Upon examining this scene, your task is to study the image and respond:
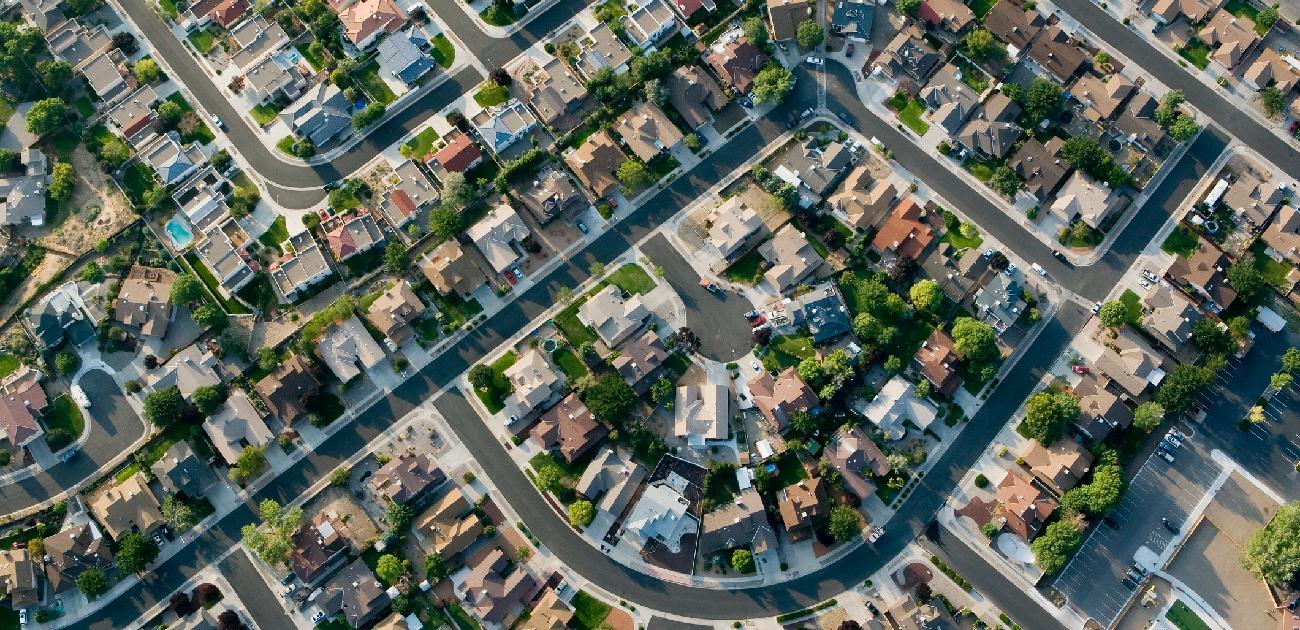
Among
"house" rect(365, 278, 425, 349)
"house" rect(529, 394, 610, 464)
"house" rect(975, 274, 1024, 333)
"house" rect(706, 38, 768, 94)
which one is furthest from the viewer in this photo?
"house" rect(706, 38, 768, 94)

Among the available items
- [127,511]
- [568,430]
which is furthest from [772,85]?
[127,511]

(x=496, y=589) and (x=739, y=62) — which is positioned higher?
(x=739, y=62)

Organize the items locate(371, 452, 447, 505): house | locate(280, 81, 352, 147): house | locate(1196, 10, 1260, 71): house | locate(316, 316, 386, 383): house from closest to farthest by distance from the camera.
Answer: locate(371, 452, 447, 505): house → locate(316, 316, 386, 383): house → locate(280, 81, 352, 147): house → locate(1196, 10, 1260, 71): house

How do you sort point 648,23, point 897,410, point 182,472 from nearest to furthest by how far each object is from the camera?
1. point 182,472
2. point 897,410
3. point 648,23

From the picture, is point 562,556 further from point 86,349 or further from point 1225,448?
point 1225,448

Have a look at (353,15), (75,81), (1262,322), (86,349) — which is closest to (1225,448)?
(1262,322)

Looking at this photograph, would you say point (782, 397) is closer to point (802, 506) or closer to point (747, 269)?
point (802, 506)

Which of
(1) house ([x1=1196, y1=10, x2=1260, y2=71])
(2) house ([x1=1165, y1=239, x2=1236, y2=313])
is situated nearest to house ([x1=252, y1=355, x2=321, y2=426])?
(2) house ([x1=1165, y1=239, x2=1236, y2=313])

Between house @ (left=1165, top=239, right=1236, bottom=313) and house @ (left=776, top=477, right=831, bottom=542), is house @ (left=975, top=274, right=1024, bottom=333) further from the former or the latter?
house @ (left=776, top=477, right=831, bottom=542)

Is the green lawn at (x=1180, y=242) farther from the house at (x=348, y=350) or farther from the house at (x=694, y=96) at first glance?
the house at (x=348, y=350)
